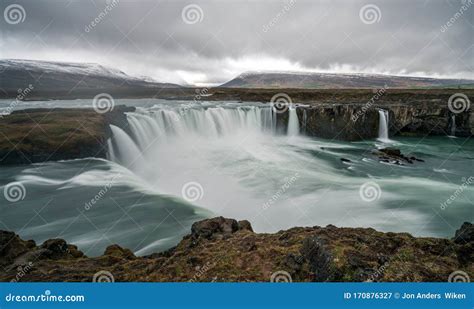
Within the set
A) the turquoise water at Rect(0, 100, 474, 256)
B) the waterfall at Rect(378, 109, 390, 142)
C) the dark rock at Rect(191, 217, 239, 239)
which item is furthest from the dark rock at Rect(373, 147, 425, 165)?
the dark rock at Rect(191, 217, 239, 239)

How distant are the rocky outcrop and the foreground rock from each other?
29.5 ft

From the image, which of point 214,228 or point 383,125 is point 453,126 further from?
point 214,228

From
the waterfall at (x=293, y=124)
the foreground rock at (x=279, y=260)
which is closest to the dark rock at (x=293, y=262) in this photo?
the foreground rock at (x=279, y=260)

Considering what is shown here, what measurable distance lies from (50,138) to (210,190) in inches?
309

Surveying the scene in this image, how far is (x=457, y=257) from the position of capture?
187 inches

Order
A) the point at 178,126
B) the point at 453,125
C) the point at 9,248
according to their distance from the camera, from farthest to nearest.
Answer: the point at 453,125 → the point at 178,126 → the point at 9,248

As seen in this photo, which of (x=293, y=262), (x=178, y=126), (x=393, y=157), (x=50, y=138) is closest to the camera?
(x=293, y=262)

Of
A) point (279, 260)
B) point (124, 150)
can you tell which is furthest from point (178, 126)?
point (279, 260)

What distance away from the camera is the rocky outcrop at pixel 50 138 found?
13250mm

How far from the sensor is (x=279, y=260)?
4602 mm

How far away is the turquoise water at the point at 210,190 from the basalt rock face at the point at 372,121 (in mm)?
5172

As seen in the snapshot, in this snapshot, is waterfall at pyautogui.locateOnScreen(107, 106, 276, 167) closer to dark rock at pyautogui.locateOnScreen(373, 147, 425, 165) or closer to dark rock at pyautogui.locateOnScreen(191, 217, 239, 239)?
dark rock at pyautogui.locateOnScreen(373, 147, 425, 165)

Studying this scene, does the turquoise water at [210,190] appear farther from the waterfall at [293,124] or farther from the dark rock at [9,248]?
the waterfall at [293,124]

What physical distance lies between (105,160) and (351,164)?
13.7 m
